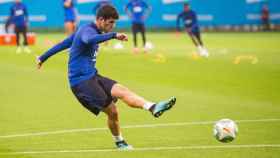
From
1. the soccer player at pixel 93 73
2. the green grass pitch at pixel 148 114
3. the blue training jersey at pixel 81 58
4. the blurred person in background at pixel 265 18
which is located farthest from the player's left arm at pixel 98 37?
the blurred person in background at pixel 265 18

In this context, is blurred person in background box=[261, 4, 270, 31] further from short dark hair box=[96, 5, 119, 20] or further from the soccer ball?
short dark hair box=[96, 5, 119, 20]

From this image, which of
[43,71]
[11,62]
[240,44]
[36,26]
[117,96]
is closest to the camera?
[117,96]

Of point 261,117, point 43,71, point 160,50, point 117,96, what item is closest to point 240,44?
point 160,50

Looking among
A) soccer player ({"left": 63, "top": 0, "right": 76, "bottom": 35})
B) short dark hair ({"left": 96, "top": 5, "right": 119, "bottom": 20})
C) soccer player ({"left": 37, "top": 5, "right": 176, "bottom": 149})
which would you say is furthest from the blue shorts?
soccer player ({"left": 63, "top": 0, "right": 76, "bottom": 35})

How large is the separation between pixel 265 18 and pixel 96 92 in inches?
1848

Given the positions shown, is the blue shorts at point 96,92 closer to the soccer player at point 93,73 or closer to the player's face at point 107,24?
the soccer player at point 93,73

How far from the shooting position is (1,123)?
1619cm

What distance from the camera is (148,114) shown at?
17.4m

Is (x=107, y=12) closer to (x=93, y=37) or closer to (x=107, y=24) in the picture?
(x=107, y=24)

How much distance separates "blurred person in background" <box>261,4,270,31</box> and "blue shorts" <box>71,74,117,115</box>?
45938 millimetres

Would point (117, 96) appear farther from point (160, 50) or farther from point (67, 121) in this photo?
point (160, 50)

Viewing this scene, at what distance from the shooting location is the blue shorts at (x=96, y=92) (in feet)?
39.6

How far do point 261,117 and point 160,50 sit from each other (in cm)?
2345

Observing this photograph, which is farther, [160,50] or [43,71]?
[160,50]
